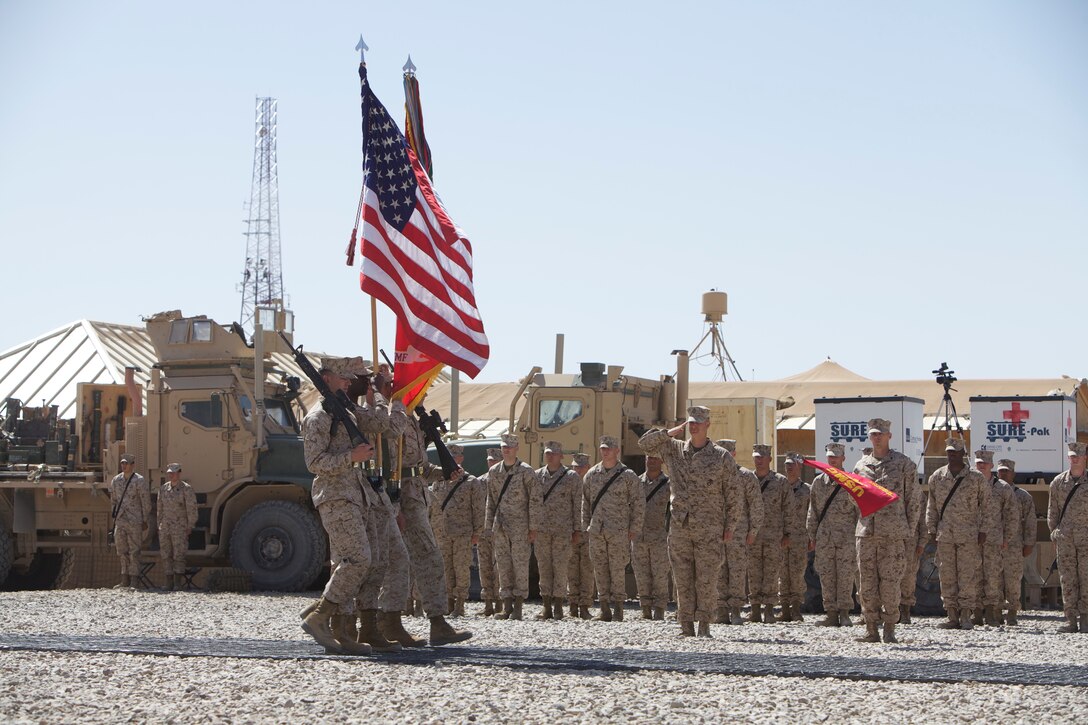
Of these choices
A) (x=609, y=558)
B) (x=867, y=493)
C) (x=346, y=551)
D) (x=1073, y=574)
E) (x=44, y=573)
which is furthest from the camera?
(x=44, y=573)

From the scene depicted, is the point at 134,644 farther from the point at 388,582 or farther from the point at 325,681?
the point at 325,681

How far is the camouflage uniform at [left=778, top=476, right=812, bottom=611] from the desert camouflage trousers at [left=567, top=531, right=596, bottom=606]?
5.70ft

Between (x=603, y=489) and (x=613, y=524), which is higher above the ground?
(x=603, y=489)

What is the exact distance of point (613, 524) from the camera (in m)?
12.3

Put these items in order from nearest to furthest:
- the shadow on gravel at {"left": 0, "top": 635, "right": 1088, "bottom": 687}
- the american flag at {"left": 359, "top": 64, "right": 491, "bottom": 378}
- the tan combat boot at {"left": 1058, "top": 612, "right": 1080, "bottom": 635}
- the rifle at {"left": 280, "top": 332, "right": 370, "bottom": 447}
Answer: the shadow on gravel at {"left": 0, "top": 635, "right": 1088, "bottom": 687} → the rifle at {"left": 280, "top": 332, "right": 370, "bottom": 447} → the american flag at {"left": 359, "top": 64, "right": 491, "bottom": 378} → the tan combat boot at {"left": 1058, "top": 612, "right": 1080, "bottom": 635}

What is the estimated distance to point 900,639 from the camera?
10.2 m

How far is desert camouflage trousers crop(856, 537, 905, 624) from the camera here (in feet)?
31.3

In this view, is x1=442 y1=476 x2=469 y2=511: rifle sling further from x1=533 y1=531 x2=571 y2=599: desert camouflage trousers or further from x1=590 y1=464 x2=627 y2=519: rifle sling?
x1=590 y1=464 x2=627 y2=519: rifle sling

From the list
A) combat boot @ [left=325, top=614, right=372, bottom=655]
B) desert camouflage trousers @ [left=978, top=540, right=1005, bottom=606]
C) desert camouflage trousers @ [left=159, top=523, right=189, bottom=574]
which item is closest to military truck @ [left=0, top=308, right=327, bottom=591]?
desert camouflage trousers @ [left=159, top=523, right=189, bottom=574]

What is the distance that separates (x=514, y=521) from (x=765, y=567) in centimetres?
230

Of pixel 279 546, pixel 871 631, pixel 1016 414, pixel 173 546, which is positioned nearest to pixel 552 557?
pixel 871 631

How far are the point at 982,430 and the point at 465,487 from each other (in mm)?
6346

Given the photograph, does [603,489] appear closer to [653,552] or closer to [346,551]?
[653,552]

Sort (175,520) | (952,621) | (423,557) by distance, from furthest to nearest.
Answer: (175,520)
(952,621)
(423,557)
